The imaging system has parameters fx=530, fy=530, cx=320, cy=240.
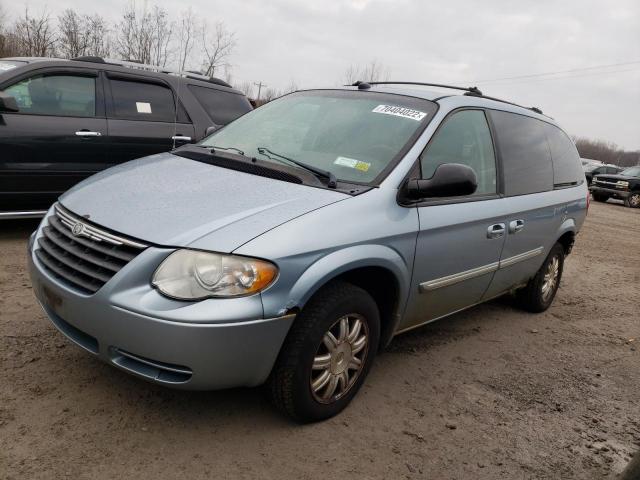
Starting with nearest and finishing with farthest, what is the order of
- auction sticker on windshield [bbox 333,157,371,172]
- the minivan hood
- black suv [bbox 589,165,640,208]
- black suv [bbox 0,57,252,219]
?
1. the minivan hood
2. auction sticker on windshield [bbox 333,157,371,172]
3. black suv [bbox 0,57,252,219]
4. black suv [bbox 589,165,640,208]

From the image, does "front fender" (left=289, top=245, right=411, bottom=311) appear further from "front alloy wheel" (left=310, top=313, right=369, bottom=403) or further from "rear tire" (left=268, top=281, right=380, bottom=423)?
"front alloy wheel" (left=310, top=313, right=369, bottom=403)

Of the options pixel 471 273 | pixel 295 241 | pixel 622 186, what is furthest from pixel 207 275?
pixel 622 186

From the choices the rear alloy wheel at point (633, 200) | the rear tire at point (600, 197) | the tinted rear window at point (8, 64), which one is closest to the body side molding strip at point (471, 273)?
the tinted rear window at point (8, 64)

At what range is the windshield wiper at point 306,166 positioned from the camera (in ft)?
9.06

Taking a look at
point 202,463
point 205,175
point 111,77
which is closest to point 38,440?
point 202,463

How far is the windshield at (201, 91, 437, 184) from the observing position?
2.97m

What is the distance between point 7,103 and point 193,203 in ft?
10.8

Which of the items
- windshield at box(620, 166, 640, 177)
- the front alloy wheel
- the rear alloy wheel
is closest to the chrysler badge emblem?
the front alloy wheel

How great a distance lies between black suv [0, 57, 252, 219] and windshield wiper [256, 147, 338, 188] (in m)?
2.66

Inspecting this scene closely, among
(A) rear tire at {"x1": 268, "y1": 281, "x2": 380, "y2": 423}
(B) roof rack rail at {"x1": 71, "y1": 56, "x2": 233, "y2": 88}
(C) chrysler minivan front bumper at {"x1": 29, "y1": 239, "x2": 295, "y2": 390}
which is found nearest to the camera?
(C) chrysler minivan front bumper at {"x1": 29, "y1": 239, "x2": 295, "y2": 390}

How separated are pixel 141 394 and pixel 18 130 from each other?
11.1ft

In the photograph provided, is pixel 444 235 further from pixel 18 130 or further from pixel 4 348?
pixel 18 130

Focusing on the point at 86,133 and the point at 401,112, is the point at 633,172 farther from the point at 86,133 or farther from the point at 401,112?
the point at 86,133

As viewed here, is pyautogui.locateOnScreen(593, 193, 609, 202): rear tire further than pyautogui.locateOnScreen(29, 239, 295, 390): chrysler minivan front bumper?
Yes
